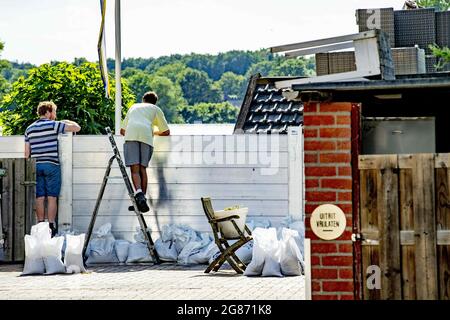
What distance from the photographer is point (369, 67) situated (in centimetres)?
862

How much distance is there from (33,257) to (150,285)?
1.93 metres

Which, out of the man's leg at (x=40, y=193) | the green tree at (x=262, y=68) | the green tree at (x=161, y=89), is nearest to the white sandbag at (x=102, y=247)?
the man's leg at (x=40, y=193)

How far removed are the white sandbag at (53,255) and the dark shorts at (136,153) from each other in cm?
160

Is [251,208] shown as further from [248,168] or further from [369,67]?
[369,67]

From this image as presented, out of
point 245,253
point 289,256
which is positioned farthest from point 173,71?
point 289,256

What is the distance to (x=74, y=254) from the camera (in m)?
13.7

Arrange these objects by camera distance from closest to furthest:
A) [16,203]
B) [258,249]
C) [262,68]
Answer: [258,249]
[16,203]
[262,68]

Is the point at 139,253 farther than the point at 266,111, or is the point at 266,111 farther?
the point at 266,111

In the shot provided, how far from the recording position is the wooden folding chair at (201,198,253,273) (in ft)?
43.6

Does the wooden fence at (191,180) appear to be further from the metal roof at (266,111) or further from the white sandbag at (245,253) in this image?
the metal roof at (266,111)

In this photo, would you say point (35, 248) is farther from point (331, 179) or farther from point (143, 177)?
point (331, 179)

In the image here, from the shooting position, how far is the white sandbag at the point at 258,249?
13.0 meters

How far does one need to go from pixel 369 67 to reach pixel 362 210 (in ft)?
3.37

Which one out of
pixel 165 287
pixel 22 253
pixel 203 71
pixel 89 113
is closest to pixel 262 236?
pixel 165 287
